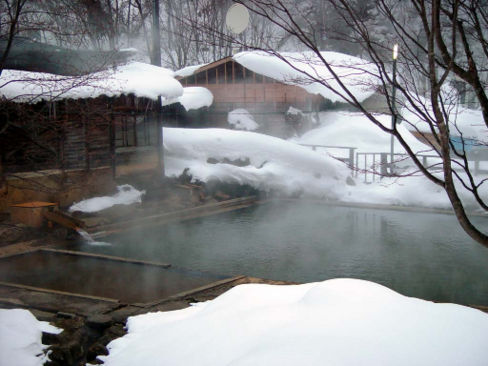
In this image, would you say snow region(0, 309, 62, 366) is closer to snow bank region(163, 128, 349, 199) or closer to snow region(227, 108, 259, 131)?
snow bank region(163, 128, 349, 199)

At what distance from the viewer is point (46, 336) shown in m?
5.15

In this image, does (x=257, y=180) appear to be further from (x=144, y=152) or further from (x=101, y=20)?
(x=101, y=20)

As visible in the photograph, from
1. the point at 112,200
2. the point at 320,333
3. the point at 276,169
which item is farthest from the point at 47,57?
the point at 320,333

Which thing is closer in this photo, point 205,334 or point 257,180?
point 205,334

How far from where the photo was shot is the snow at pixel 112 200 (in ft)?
42.3

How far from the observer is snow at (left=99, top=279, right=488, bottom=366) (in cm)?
325

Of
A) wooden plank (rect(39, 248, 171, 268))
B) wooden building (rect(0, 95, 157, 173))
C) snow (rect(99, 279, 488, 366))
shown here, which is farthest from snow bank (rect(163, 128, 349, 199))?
snow (rect(99, 279, 488, 366))

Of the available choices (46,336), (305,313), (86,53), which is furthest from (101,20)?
(305,313)

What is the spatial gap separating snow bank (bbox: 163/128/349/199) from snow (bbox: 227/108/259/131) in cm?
568

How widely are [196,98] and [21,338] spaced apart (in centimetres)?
2052

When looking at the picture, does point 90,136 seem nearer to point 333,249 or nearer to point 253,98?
point 333,249

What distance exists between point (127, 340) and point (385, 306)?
8.88ft

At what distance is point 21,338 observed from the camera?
15.9ft

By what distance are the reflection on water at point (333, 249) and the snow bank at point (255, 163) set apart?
225 cm
